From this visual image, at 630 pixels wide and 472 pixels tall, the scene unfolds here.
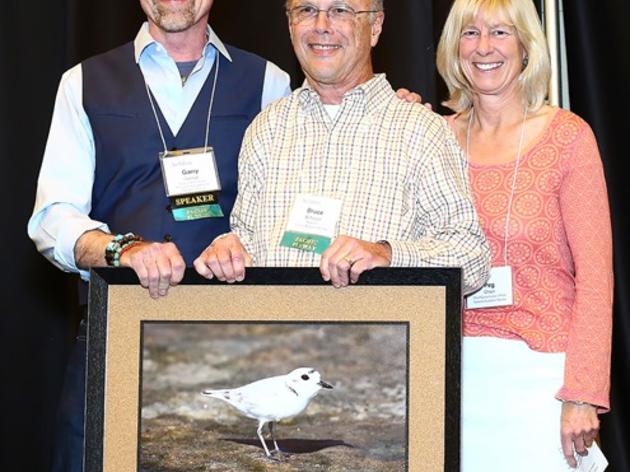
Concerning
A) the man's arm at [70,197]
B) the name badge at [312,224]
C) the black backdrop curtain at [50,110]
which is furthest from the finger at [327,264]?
the black backdrop curtain at [50,110]

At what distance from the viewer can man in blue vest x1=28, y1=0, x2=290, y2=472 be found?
2486 millimetres

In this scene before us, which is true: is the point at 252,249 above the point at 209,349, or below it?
above

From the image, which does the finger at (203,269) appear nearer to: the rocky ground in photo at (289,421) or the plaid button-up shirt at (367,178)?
the rocky ground in photo at (289,421)

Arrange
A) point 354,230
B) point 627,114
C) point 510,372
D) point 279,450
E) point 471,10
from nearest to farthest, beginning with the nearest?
1. point 279,450
2. point 354,230
3. point 510,372
4. point 471,10
5. point 627,114

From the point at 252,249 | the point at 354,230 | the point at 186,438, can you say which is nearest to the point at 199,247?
the point at 252,249

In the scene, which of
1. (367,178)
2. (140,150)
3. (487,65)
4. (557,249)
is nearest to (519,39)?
(487,65)

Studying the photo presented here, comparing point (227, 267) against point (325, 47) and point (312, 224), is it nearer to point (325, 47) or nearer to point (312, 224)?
point (312, 224)

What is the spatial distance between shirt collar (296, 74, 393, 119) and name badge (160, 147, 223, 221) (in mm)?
305

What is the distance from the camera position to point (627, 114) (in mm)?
3492

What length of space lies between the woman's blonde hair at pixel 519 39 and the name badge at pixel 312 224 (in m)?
0.71

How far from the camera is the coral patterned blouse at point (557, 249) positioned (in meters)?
2.40

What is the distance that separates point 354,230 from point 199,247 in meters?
0.49

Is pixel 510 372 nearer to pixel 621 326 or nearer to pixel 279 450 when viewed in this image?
pixel 279 450

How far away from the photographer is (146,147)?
2.52 m
